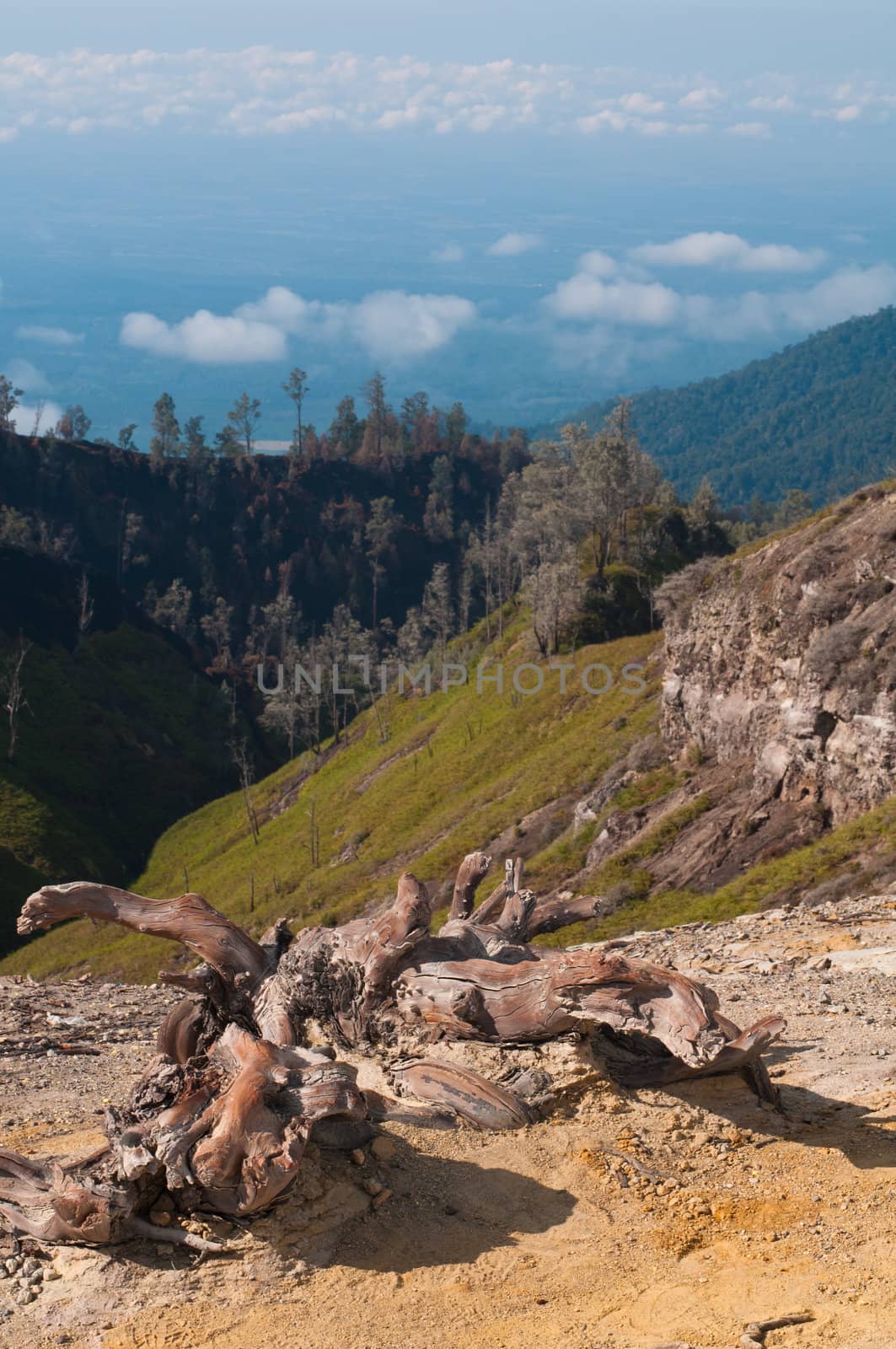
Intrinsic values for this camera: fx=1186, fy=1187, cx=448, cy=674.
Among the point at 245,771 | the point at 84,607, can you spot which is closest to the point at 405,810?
the point at 245,771

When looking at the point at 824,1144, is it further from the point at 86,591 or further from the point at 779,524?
the point at 779,524

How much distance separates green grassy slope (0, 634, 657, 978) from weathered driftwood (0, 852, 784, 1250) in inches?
1418

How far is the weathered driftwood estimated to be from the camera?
38.0 feet

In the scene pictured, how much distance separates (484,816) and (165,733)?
77.1 m

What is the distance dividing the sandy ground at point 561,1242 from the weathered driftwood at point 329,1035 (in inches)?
16.6

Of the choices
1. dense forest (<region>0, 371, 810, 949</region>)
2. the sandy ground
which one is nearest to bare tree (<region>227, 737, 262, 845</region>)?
dense forest (<region>0, 371, 810, 949</region>)

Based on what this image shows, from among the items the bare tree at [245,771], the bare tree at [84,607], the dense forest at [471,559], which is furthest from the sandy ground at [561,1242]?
the bare tree at [84,607]

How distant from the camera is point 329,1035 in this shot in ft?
52.3

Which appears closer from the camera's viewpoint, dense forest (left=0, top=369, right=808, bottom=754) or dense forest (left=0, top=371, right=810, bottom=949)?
dense forest (left=0, top=371, right=810, bottom=949)

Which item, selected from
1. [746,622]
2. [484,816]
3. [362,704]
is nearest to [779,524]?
[362,704]

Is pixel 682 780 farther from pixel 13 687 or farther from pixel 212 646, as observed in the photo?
pixel 212 646

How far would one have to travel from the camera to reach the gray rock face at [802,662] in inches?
1499

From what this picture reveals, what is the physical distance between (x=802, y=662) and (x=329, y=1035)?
29.9 m

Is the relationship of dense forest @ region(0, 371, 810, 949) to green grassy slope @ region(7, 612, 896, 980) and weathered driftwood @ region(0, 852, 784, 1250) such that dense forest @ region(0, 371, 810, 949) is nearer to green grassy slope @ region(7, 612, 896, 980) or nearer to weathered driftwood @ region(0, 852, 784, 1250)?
green grassy slope @ region(7, 612, 896, 980)
